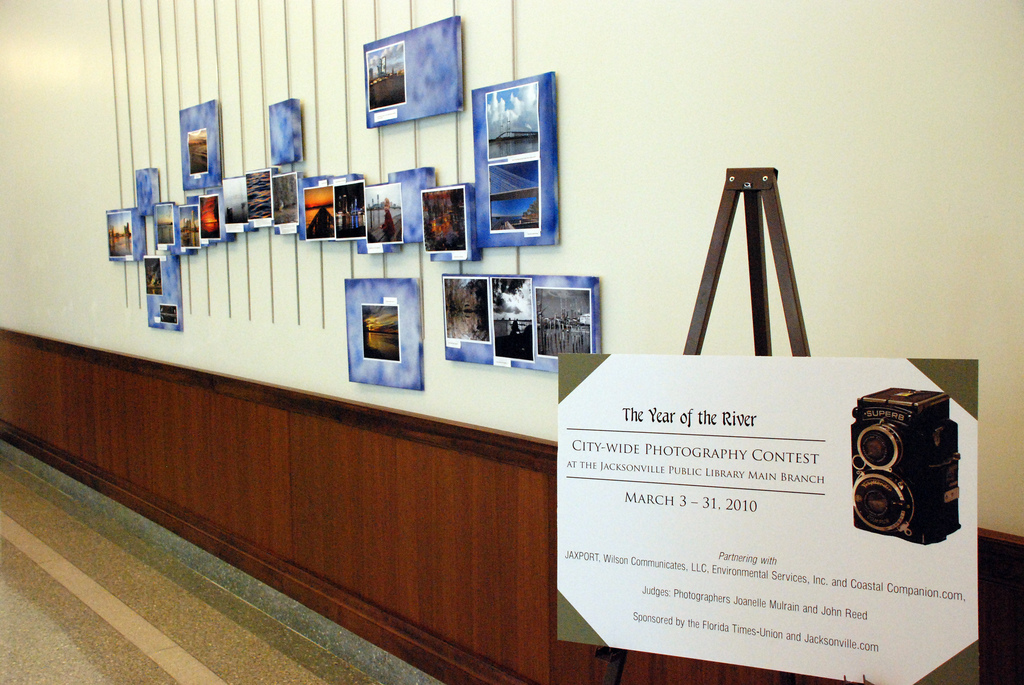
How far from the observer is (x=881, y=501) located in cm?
138

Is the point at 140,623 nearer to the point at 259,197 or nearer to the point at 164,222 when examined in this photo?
the point at 259,197

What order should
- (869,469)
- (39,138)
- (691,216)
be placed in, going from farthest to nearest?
(39,138) < (691,216) < (869,469)

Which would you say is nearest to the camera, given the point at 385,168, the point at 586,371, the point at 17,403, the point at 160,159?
the point at 586,371

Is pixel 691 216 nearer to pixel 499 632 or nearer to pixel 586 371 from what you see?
pixel 586 371

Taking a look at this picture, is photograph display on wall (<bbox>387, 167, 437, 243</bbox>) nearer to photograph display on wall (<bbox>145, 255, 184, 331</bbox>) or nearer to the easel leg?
the easel leg

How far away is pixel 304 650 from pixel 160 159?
2958 mm

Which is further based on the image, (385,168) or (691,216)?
(385,168)

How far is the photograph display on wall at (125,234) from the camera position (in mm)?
4730

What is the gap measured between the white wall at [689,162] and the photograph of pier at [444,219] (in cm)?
9

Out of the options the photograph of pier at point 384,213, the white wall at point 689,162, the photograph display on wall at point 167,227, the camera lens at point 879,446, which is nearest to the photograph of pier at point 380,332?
the white wall at point 689,162

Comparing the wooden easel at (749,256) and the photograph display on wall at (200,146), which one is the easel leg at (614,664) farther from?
the photograph display on wall at (200,146)

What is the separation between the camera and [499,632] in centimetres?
262

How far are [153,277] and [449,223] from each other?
275 cm

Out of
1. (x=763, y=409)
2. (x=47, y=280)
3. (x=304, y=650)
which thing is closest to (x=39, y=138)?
(x=47, y=280)
